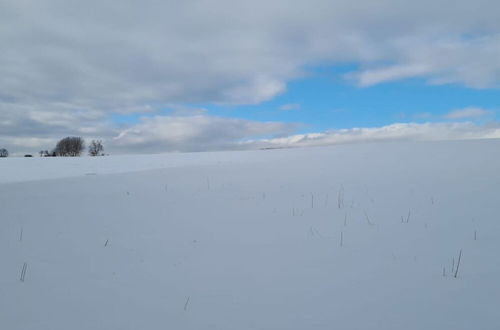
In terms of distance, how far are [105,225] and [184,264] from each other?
2.42 metres

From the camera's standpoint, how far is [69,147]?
2744 inches

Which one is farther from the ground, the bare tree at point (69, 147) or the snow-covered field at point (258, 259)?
the bare tree at point (69, 147)

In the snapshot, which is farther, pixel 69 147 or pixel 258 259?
pixel 69 147

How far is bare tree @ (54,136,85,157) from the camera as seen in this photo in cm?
6912

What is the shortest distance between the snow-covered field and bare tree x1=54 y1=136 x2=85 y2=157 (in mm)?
69580

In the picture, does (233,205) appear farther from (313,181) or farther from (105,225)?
(313,181)

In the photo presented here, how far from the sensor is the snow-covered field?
2871 millimetres

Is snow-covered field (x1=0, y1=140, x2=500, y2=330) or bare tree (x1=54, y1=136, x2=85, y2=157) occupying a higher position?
bare tree (x1=54, y1=136, x2=85, y2=157)

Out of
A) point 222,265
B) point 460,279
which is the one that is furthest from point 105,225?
point 460,279

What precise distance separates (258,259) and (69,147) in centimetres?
7716

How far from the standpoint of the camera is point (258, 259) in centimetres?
407

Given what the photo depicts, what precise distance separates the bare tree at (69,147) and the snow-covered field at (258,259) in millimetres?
69580

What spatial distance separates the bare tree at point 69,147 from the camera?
69125 millimetres

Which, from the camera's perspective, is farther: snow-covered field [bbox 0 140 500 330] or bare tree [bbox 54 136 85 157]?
bare tree [bbox 54 136 85 157]
